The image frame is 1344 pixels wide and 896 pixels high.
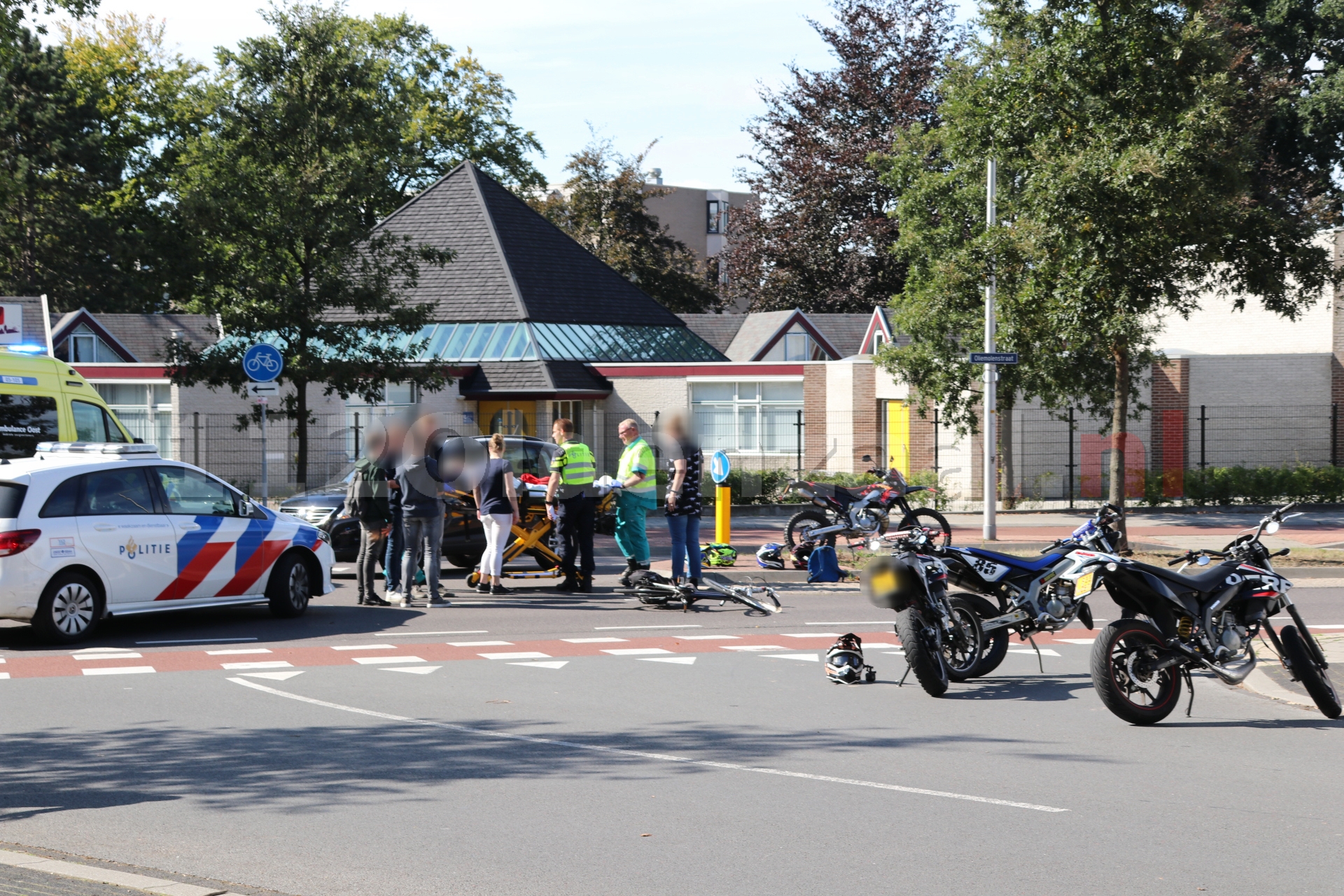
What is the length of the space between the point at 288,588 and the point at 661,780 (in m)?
7.52

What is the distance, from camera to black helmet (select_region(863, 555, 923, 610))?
9.30 metres

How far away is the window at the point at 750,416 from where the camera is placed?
36.1m

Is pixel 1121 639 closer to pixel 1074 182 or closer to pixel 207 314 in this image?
pixel 1074 182

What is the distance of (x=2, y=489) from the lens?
1156 centimetres

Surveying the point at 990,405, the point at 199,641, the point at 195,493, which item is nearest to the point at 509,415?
the point at 990,405

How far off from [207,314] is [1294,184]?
32959 mm

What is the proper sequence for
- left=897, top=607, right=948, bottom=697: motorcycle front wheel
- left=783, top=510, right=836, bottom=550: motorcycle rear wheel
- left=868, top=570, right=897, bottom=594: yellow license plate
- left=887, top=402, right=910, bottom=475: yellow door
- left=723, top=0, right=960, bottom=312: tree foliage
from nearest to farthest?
1. left=897, top=607, right=948, bottom=697: motorcycle front wheel
2. left=868, top=570, right=897, bottom=594: yellow license plate
3. left=783, top=510, right=836, bottom=550: motorcycle rear wheel
4. left=887, top=402, right=910, bottom=475: yellow door
5. left=723, top=0, right=960, bottom=312: tree foliage

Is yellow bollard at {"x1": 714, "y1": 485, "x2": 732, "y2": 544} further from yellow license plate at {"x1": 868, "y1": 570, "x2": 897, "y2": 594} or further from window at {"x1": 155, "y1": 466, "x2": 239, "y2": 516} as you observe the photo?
yellow license plate at {"x1": 868, "y1": 570, "x2": 897, "y2": 594}

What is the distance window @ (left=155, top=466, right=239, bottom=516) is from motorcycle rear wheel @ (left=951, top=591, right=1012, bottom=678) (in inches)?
278

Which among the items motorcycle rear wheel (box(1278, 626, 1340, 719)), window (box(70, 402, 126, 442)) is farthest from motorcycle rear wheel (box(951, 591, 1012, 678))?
window (box(70, 402, 126, 442))

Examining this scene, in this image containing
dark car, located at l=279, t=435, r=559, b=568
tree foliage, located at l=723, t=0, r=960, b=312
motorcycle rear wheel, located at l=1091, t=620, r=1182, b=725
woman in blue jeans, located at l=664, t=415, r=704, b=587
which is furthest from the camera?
tree foliage, located at l=723, t=0, r=960, b=312

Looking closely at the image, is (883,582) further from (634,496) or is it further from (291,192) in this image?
(291,192)

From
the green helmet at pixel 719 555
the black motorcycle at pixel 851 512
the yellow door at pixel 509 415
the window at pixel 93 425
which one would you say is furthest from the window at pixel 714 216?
the window at pixel 93 425

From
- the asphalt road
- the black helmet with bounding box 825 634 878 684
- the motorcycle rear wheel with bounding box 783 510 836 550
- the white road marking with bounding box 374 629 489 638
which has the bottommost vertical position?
the asphalt road
